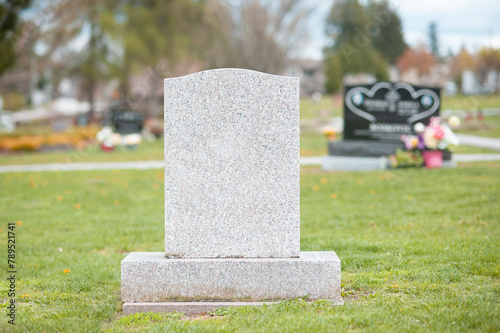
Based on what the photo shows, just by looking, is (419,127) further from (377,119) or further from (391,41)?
(391,41)

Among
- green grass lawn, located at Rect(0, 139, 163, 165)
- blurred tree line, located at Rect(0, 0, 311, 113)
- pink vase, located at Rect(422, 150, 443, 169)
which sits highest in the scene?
blurred tree line, located at Rect(0, 0, 311, 113)

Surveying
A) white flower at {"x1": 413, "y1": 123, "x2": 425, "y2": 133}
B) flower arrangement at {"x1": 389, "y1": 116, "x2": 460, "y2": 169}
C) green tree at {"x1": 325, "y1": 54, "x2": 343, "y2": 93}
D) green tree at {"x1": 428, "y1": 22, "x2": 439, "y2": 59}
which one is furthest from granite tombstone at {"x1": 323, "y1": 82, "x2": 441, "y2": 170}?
green tree at {"x1": 428, "y1": 22, "x2": 439, "y2": 59}

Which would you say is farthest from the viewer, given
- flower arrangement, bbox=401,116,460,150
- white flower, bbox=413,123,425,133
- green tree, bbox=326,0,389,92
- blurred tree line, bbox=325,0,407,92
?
green tree, bbox=326,0,389,92

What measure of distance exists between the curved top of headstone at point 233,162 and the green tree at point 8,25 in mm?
14221

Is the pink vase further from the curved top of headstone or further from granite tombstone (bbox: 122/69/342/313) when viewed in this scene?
the curved top of headstone

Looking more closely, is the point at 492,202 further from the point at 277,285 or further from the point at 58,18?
the point at 58,18

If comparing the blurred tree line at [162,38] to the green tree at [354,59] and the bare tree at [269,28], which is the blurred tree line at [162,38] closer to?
the bare tree at [269,28]

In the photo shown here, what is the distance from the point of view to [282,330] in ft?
11.7

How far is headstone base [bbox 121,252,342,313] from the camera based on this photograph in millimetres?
4164

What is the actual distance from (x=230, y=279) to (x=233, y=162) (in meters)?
0.92

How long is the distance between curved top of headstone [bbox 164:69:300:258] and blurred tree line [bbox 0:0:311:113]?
959 inches

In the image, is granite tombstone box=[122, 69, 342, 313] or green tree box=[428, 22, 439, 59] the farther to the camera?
green tree box=[428, 22, 439, 59]

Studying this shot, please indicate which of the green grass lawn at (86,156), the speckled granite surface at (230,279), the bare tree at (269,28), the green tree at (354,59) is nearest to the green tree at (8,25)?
the green grass lawn at (86,156)

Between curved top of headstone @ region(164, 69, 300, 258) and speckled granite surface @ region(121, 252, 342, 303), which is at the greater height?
curved top of headstone @ region(164, 69, 300, 258)
